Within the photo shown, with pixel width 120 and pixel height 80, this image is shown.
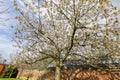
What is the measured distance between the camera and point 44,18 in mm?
19406

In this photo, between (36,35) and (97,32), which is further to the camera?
(36,35)

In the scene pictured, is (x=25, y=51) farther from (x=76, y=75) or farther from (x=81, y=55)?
(x=76, y=75)

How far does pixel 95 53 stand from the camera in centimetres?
1922

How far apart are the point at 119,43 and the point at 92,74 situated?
8.04 m

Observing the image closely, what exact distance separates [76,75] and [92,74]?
2327 mm

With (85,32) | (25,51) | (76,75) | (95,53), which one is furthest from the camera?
(76,75)

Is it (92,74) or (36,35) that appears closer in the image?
(36,35)

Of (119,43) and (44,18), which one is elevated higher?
(44,18)

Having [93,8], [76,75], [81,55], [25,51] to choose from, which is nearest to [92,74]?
[76,75]

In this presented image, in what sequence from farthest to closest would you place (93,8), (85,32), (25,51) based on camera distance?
(25,51) → (85,32) → (93,8)

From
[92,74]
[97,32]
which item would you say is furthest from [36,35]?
[92,74]

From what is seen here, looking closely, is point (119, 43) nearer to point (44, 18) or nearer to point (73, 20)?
point (73, 20)

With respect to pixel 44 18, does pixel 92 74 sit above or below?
below

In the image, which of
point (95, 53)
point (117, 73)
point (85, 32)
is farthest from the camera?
point (117, 73)
